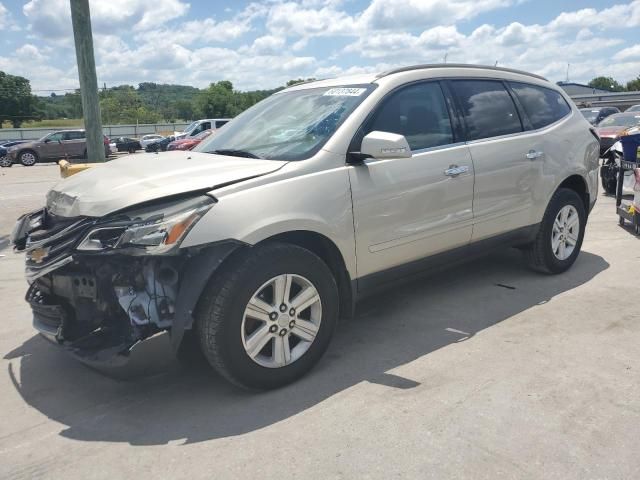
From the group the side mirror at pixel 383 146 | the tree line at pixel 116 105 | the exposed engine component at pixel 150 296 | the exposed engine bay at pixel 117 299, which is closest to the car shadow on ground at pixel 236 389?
the exposed engine bay at pixel 117 299

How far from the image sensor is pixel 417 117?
13.3 ft

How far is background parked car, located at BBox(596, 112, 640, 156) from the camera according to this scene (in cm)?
1494

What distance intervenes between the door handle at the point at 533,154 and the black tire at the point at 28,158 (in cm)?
2738

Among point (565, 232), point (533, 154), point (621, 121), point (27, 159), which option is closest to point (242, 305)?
point (533, 154)

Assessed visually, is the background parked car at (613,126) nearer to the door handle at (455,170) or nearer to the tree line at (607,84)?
the door handle at (455,170)

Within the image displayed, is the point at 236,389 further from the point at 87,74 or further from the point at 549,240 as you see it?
the point at 87,74

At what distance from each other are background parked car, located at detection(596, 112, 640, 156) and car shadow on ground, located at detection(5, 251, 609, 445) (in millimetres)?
11829

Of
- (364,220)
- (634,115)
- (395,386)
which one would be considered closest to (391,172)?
(364,220)

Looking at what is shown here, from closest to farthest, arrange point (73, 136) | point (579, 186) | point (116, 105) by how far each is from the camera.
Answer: point (579, 186) → point (73, 136) → point (116, 105)

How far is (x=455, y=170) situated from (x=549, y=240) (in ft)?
5.11

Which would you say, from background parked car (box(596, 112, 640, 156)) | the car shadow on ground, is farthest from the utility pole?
background parked car (box(596, 112, 640, 156))

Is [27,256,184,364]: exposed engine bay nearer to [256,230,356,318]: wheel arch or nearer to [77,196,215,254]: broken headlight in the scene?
[77,196,215,254]: broken headlight

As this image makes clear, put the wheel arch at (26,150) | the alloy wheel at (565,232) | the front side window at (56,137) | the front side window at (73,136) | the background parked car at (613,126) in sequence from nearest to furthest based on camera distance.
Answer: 1. the alloy wheel at (565,232)
2. the background parked car at (613,126)
3. the wheel arch at (26,150)
4. the front side window at (56,137)
5. the front side window at (73,136)

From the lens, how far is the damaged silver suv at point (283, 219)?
2.93 m
